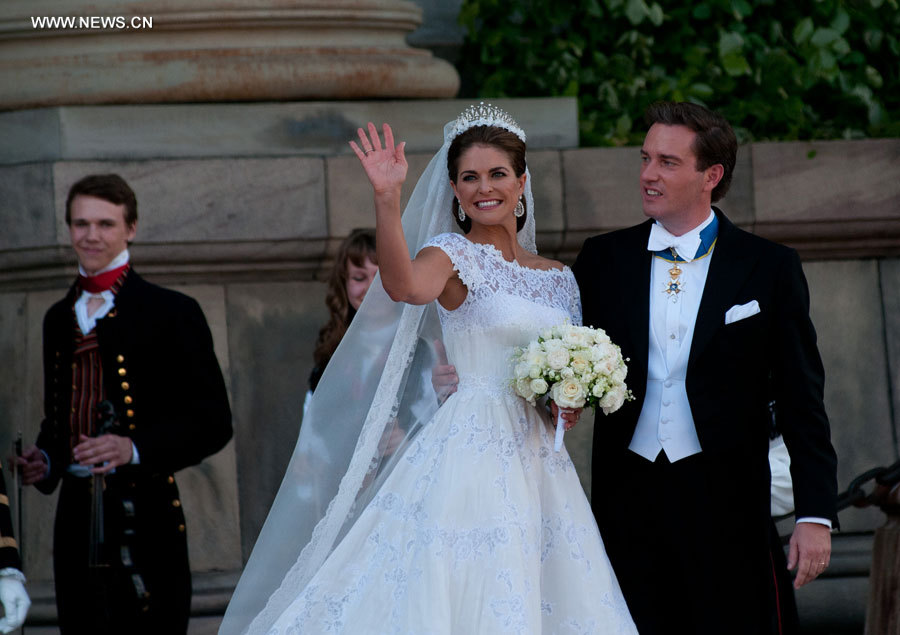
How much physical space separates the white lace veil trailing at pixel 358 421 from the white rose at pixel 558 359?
53 centimetres

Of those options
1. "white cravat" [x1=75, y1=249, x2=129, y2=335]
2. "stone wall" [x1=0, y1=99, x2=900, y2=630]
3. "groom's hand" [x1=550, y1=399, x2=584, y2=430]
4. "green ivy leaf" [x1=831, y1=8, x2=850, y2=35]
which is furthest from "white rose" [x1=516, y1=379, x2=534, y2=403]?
"green ivy leaf" [x1=831, y1=8, x2=850, y2=35]

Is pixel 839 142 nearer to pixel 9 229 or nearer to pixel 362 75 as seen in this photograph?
pixel 362 75

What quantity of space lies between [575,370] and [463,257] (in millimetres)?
578

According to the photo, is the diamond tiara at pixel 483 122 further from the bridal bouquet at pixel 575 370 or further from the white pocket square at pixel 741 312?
the white pocket square at pixel 741 312

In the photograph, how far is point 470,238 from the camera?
5.13m

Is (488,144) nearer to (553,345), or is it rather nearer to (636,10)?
(553,345)

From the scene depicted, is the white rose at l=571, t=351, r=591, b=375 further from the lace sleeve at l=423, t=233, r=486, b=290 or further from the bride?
the lace sleeve at l=423, t=233, r=486, b=290

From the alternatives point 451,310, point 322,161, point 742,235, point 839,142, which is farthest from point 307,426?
point 839,142

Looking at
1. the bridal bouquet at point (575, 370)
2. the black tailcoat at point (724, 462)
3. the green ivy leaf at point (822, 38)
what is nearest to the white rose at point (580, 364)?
the bridal bouquet at point (575, 370)

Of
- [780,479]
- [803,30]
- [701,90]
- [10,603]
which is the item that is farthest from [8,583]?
[803,30]

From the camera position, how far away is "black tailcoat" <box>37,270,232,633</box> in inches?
218

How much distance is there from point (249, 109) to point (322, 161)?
1.34 feet

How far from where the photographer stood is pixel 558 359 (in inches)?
181

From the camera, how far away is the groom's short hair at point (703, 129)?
4.98 metres
